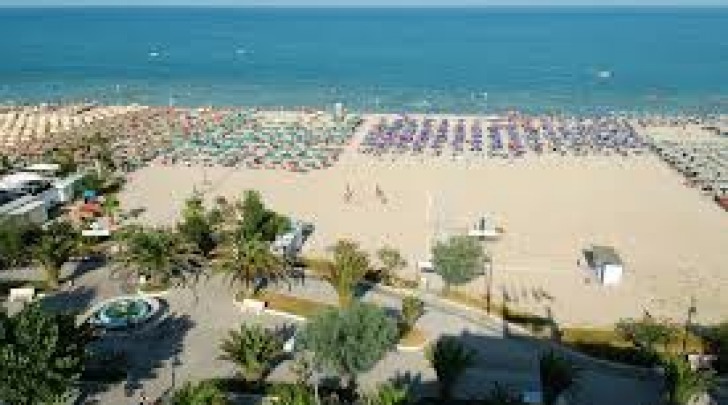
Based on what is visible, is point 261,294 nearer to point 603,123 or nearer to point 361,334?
point 361,334

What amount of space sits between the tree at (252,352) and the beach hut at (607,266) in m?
16.6

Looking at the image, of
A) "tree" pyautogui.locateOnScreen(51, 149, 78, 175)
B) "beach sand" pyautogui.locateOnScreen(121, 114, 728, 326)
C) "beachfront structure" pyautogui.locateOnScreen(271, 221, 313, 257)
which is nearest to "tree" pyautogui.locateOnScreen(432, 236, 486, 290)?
"beach sand" pyautogui.locateOnScreen(121, 114, 728, 326)

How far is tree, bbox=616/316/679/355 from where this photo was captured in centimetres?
3009

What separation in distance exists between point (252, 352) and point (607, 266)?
1759 centimetres

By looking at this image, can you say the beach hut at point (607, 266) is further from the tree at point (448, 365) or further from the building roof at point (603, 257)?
the tree at point (448, 365)

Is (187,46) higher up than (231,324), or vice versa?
(187,46)

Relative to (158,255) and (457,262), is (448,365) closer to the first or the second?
(457,262)

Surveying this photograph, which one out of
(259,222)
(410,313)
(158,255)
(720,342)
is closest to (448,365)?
(410,313)

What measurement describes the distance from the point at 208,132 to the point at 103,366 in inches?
1640

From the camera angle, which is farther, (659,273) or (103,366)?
(659,273)

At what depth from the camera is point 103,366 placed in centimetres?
2612

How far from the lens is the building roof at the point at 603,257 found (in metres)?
36.9

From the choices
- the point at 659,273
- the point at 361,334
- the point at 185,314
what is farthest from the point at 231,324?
the point at 659,273

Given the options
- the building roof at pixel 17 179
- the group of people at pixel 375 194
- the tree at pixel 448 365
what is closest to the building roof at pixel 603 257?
the group of people at pixel 375 194
